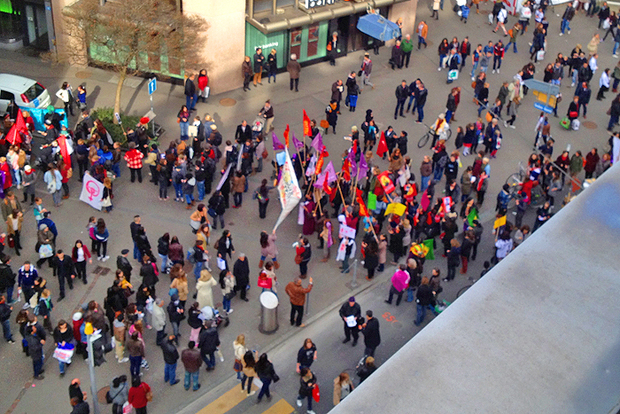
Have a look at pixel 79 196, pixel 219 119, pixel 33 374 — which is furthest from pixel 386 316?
pixel 219 119

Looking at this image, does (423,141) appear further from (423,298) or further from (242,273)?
(242,273)

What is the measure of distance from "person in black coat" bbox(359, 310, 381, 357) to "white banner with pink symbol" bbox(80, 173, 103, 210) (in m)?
8.80

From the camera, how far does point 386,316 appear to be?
1959 cm

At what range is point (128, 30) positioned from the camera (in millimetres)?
24328

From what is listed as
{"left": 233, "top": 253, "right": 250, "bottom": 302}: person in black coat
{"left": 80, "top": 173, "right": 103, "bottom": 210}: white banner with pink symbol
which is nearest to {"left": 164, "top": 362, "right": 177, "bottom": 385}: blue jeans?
{"left": 233, "top": 253, "right": 250, "bottom": 302}: person in black coat

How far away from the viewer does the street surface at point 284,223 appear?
17.1 meters

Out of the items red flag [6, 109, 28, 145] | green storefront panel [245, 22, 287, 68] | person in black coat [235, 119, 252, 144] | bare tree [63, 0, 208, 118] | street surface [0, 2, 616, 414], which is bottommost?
street surface [0, 2, 616, 414]

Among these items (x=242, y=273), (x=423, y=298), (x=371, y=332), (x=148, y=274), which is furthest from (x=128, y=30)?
(x=371, y=332)

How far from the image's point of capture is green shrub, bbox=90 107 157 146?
2534 centimetres

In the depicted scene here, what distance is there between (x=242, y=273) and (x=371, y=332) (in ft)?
12.1

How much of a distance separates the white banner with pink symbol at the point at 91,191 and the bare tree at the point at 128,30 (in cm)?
485

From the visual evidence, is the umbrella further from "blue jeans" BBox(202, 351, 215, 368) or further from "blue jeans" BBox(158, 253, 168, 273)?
"blue jeans" BBox(202, 351, 215, 368)

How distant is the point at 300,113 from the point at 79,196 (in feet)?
30.5

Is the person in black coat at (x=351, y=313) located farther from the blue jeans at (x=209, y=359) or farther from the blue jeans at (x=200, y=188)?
the blue jeans at (x=200, y=188)
